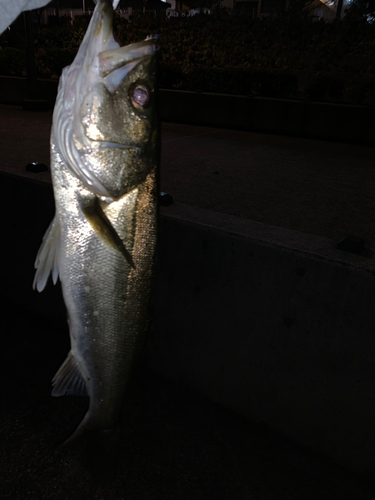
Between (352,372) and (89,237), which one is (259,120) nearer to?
(352,372)

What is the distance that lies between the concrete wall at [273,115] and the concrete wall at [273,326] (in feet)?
20.8

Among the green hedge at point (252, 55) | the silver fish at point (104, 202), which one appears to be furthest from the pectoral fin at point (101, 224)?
the green hedge at point (252, 55)

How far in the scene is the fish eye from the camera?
1.48m

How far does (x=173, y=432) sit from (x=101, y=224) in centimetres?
215

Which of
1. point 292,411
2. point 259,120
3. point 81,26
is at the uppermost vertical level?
point 81,26

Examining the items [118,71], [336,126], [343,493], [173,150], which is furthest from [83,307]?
[336,126]

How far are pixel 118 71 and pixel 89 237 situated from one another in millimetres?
619

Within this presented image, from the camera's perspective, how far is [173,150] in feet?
23.3

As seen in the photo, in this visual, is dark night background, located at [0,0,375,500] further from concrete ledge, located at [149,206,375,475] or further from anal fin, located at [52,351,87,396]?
anal fin, located at [52,351,87,396]

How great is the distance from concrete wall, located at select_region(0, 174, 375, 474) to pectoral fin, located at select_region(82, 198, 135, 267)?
3.26ft

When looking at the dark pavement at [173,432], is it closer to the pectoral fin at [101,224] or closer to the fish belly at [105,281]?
the fish belly at [105,281]

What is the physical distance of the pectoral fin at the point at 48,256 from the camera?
1.60 meters

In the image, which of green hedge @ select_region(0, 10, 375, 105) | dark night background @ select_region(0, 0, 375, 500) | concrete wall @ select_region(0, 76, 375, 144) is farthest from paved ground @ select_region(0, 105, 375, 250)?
green hedge @ select_region(0, 10, 375, 105)

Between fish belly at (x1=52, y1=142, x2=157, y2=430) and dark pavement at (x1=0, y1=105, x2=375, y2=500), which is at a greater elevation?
fish belly at (x1=52, y1=142, x2=157, y2=430)
